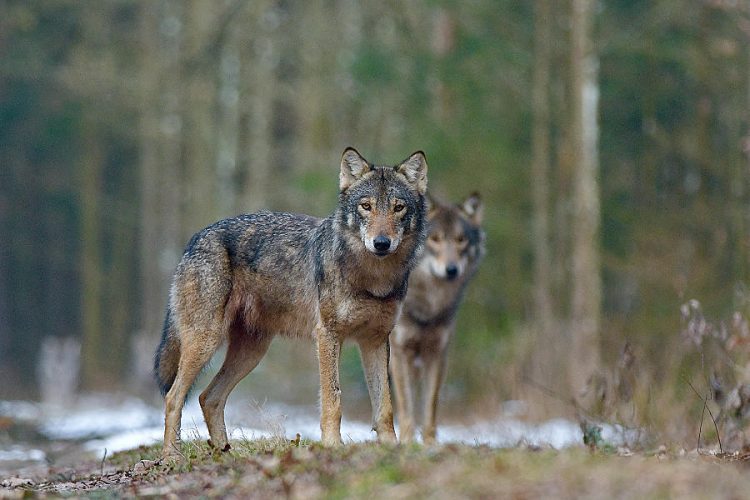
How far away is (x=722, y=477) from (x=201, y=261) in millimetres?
4938

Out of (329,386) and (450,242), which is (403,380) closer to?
(450,242)

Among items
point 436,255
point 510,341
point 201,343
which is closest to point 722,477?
point 201,343

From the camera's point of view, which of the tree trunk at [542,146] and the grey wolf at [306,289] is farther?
the tree trunk at [542,146]

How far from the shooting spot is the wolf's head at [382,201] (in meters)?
7.77

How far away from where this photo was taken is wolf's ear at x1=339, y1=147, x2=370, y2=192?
827cm

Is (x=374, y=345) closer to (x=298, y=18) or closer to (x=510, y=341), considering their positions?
(x=510, y=341)

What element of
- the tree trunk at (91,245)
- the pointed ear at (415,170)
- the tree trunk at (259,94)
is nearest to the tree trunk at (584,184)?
the pointed ear at (415,170)

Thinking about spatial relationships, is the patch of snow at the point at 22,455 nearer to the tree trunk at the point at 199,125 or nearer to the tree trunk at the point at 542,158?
the tree trunk at the point at 542,158

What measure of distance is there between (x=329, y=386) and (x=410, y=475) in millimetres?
2485

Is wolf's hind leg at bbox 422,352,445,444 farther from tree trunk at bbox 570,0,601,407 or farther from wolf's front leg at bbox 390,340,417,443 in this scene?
tree trunk at bbox 570,0,601,407

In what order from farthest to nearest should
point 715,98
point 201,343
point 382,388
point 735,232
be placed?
1. point 715,98
2. point 735,232
3. point 201,343
4. point 382,388

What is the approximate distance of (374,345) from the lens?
26.3 ft

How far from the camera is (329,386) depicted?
7.71 meters

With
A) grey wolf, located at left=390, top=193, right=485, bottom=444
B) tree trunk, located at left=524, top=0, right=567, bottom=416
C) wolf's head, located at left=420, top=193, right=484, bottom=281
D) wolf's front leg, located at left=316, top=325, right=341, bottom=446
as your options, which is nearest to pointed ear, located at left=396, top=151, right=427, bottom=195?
wolf's front leg, located at left=316, top=325, right=341, bottom=446
